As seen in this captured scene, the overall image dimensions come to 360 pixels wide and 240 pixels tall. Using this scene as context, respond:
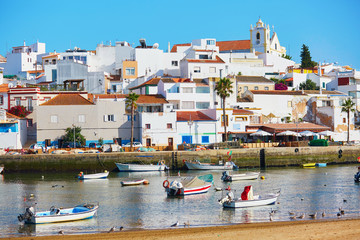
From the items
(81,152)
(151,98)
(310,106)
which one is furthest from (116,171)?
(310,106)

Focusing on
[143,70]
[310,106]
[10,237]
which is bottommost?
[10,237]

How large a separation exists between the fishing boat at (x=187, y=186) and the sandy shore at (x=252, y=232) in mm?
13331

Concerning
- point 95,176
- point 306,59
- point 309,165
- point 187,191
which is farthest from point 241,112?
point 306,59

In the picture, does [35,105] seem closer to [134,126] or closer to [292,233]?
[134,126]

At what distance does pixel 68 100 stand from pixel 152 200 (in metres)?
35.7

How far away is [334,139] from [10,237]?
6280 centimetres

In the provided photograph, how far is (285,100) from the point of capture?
89.6m

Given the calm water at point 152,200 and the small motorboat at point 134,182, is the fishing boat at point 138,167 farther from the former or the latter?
the small motorboat at point 134,182

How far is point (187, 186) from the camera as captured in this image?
4500cm

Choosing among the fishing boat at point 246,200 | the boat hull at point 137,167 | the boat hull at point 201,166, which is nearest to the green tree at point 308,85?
the boat hull at point 201,166

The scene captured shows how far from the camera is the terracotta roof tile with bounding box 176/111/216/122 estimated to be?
247 ft

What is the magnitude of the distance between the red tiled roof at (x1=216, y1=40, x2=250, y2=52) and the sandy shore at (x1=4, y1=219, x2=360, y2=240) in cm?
11284

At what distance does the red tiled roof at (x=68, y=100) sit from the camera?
73.4 meters

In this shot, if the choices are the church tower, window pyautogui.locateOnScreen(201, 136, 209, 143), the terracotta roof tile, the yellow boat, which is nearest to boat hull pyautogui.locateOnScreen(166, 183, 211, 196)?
the yellow boat
